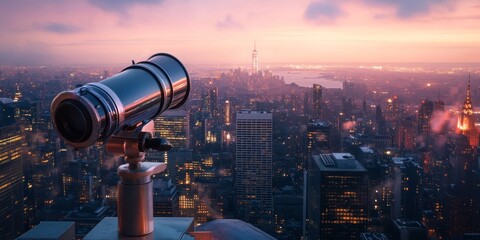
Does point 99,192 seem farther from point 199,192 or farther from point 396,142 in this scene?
point 396,142

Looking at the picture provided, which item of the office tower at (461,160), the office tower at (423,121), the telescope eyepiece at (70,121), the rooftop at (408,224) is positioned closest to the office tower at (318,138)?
the office tower at (423,121)

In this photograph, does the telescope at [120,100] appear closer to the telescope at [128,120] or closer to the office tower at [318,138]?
the telescope at [128,120]

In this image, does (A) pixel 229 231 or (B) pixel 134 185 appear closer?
(B) pixel 134 185

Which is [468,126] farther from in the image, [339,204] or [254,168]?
[254,168]

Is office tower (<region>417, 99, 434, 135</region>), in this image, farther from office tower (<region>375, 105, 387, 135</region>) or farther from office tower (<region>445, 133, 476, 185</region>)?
office tower (<region>375, 105, 387, 135</region>)

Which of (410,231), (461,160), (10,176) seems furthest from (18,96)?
(461,160)

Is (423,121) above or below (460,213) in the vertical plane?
above
